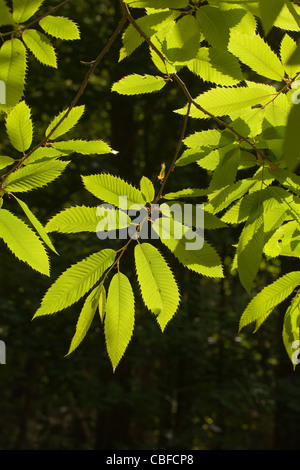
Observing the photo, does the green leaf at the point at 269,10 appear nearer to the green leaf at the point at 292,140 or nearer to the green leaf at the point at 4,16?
the green leaf at the point at 292,140

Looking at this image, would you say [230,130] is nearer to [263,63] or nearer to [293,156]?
[263,63]

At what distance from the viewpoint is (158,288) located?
0.81m

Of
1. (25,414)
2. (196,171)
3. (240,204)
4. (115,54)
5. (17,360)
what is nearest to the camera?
(240,204)

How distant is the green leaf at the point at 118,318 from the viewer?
0.80 meters

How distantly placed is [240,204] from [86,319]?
13.5 inches

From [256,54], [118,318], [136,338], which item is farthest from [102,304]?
[136,338]

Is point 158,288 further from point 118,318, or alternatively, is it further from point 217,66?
point 217,66

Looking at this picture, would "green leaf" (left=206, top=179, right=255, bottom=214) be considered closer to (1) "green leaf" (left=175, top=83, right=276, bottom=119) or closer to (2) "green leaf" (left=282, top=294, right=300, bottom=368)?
(1) "green leaf" (left=175, top=83, right=276, bottom=119)

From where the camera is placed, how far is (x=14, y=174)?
85 centimetres

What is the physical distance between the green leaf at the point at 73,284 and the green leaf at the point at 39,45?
0.37 m

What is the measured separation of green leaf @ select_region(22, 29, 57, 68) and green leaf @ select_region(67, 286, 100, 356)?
425 mm

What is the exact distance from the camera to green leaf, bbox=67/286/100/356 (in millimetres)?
794
